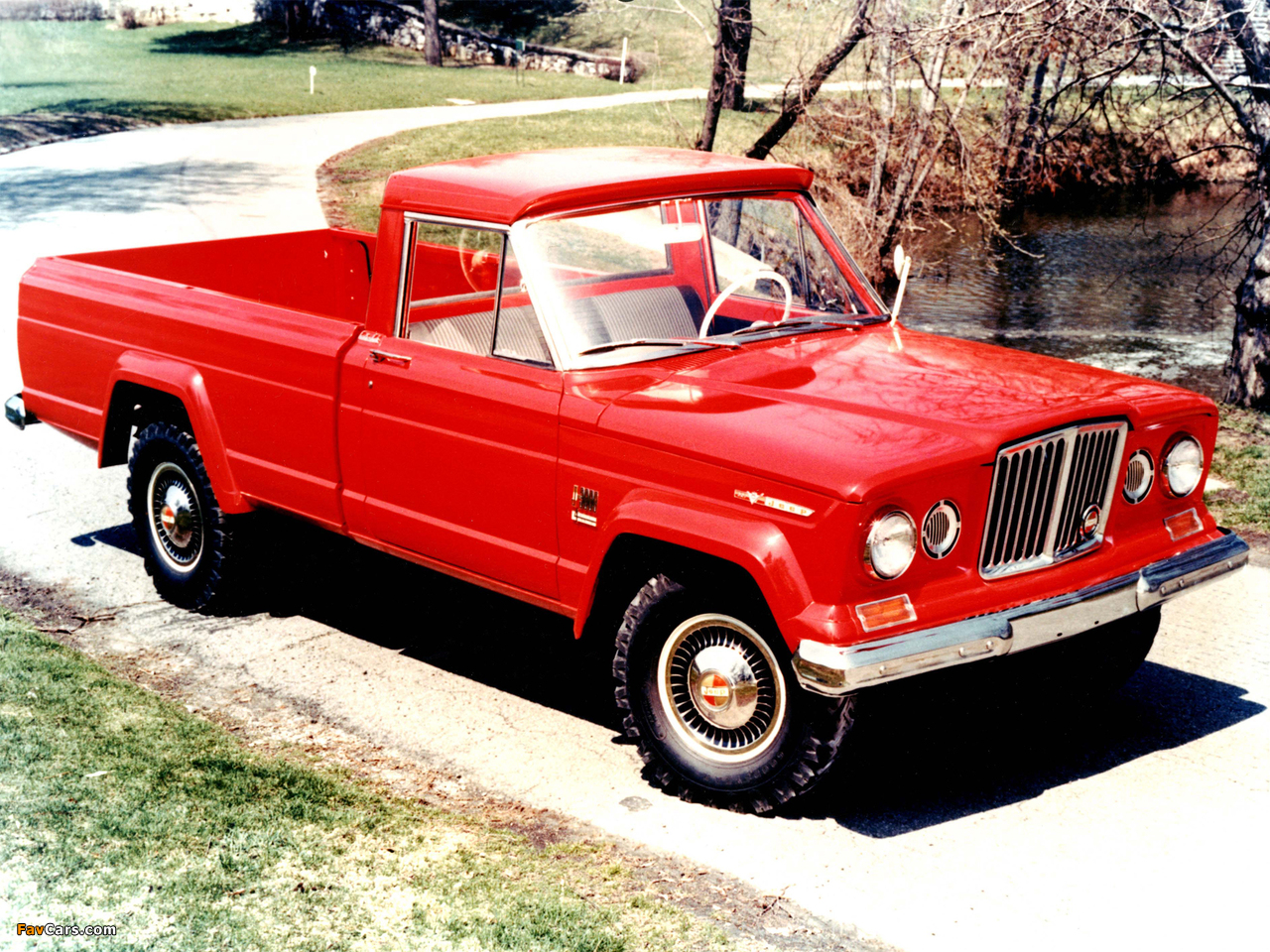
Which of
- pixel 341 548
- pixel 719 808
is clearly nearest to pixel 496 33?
pixel 341 548

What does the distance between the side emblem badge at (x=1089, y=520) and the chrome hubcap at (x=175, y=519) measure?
4.01 m

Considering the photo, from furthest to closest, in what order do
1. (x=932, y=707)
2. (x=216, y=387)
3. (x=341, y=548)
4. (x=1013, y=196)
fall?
(x=1013, y=196), (x=341, y=548), (x=216, y=387), (x=932, y=707)

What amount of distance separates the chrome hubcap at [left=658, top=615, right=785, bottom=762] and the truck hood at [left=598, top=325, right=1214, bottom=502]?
62 centimetres

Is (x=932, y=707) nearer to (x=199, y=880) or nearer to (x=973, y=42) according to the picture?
(x=199, y=880)

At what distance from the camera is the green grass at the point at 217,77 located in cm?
3080

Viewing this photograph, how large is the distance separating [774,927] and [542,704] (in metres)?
1.87

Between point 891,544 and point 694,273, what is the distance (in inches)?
79.2

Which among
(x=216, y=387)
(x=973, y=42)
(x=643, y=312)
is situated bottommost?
(x=216, y=387)

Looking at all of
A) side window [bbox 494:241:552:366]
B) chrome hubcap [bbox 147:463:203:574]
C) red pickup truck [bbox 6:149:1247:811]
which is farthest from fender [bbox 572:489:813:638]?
chrome hubcap [bbox 147:463:203:574]

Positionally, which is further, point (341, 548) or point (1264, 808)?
point (341, 548)

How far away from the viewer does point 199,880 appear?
13.3 ft

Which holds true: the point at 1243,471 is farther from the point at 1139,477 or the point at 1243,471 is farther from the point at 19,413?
the point at 19,413

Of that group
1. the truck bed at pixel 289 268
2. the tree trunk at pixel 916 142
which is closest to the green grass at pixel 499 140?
the tree trunk at pixel 916 142

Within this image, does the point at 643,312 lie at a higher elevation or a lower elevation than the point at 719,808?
higher
